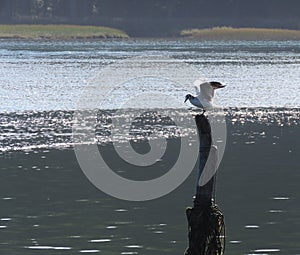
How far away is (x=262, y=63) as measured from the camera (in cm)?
11719

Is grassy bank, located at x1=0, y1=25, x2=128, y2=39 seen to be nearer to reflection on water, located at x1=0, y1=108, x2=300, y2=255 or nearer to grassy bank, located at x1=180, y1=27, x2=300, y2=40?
grassy bank, located at x1=180, y1=27, x2=300, y2=40

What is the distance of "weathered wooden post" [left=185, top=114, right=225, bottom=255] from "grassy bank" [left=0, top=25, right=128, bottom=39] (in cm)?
17795

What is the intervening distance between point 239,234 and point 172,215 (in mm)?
3015

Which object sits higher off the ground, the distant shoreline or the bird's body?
the distant shoreline

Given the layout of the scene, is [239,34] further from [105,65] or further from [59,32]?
[105,65]

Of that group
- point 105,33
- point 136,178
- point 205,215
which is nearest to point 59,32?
point 105,33

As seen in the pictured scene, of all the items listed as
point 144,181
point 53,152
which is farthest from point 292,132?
point 144,181

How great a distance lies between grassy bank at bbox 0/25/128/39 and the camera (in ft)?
639

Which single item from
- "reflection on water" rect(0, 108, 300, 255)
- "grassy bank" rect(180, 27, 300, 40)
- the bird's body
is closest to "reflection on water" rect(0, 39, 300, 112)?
"reflection on water" rect(0, 108, 300, 255)

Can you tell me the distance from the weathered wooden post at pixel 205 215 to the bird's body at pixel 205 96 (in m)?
0.35

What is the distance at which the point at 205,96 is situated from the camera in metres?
16.1

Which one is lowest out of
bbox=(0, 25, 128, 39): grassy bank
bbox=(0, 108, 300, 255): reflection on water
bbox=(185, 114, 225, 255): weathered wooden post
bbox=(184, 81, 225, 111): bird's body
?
bbox=(185, 114, 225, 255): weathered wooden post

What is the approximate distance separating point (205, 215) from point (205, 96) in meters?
1.53

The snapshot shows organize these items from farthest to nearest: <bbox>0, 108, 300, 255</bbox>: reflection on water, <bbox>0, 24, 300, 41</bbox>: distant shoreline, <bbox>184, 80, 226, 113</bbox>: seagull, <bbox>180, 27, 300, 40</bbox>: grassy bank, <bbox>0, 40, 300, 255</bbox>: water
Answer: <bbox>180, 27, 300, 40</bbox>: grassy bank
<bbox>0, 24, 300, 41</bbox>: distant shoreline
<bbox>0, 40, 300, 255</bbox>: water
<bbox>0, 108, 300, 255</bbox>: reflection on water
<bbox>184, 80, 226, 113</bbox>: seagull
